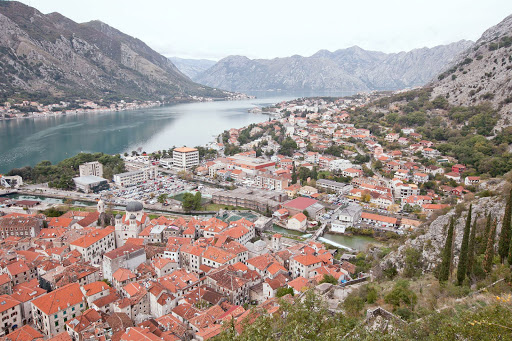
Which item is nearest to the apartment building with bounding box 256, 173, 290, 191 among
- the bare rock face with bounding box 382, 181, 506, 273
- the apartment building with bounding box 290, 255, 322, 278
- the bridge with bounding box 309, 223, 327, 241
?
the bridge with bounding box 309, 223, 327, 241

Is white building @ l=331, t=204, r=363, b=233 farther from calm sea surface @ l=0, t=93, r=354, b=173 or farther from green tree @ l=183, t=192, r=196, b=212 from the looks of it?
calm sea surface @ l=0, t=93, r=354, b=173

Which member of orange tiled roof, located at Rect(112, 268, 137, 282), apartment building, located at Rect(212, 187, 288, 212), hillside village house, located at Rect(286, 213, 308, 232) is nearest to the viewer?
orange tiled roof, located at Rect(112, 268, 137, 282)

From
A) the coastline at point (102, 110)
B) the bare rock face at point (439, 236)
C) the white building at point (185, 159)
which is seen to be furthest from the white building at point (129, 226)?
the coastline at point (102, 110)

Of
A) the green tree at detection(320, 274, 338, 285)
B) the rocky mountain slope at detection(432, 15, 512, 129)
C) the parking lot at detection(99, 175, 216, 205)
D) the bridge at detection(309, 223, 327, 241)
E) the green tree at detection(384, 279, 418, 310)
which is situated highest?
the rocky mountain slope at detection(432, 15, 512, 129)

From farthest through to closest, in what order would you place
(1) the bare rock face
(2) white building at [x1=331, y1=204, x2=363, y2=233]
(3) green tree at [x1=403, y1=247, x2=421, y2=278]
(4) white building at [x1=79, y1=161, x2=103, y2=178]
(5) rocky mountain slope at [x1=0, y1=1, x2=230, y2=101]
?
(5) rocky mountain slope at [x1=0, y1=1, x2=230, y2=101], (4) white building at [x1=79, y1=161, x2=103, y2=178], (2) white building at [x1=331, y1=204, x2=363, y2=233], (3) green tree at [x1=403, y1=247, x2=421, y2=278], (1) the bare rock face

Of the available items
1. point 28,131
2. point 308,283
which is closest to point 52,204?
point 308,283

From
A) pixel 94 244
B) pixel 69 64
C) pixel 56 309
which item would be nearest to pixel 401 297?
pixel 56 309

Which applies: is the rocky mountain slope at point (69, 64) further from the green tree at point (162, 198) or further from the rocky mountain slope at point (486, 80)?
the rocky mountain slope at point (486, 80)
